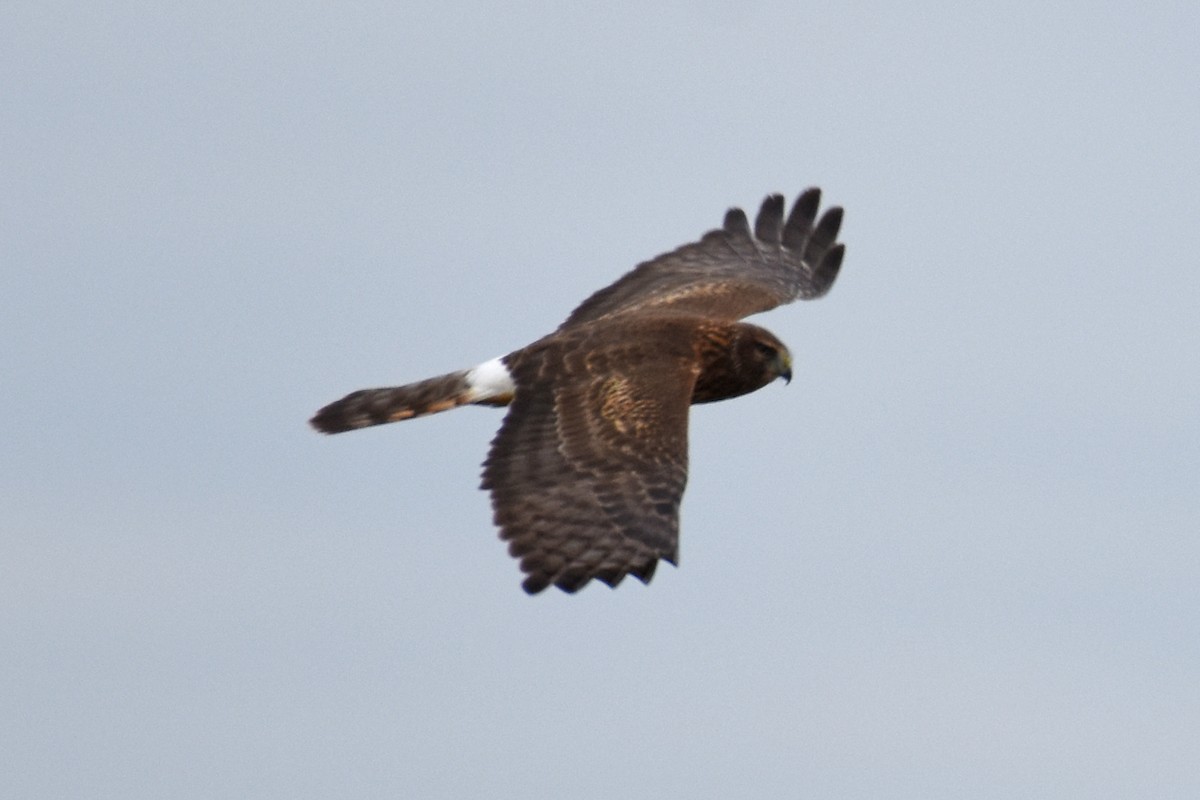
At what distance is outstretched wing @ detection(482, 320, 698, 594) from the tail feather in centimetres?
74

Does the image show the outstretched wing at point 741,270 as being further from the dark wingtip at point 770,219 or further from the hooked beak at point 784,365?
the hooked beak at point 784,365

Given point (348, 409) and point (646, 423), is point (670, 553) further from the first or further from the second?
point (348, 409)

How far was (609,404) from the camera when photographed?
57.0 feet

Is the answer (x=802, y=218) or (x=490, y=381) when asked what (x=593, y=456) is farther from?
(x=802, y=218)

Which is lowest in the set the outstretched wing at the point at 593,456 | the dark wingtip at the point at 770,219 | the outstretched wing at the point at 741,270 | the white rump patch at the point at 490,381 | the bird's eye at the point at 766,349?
the outstretched wing at the point at 593,456

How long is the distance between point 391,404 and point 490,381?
100cm

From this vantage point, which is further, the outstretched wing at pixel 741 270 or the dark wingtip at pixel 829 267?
the dark wingtip at pixel 829 267

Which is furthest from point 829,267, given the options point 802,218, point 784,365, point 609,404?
point 609,404

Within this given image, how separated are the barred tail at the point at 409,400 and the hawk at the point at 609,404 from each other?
11 mm

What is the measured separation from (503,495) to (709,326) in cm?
313

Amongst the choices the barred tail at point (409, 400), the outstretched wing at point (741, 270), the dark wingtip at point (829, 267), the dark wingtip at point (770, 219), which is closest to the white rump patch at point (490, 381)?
the barred tail at point (409, 400)

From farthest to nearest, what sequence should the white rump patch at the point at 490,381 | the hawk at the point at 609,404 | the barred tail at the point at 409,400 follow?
the barred tail at the point at 409,400, the white rump patch at the point at 490,381, the hawk at the point at 609,404

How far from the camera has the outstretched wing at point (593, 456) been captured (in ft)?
51.8

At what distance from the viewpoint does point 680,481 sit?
1659 cm
